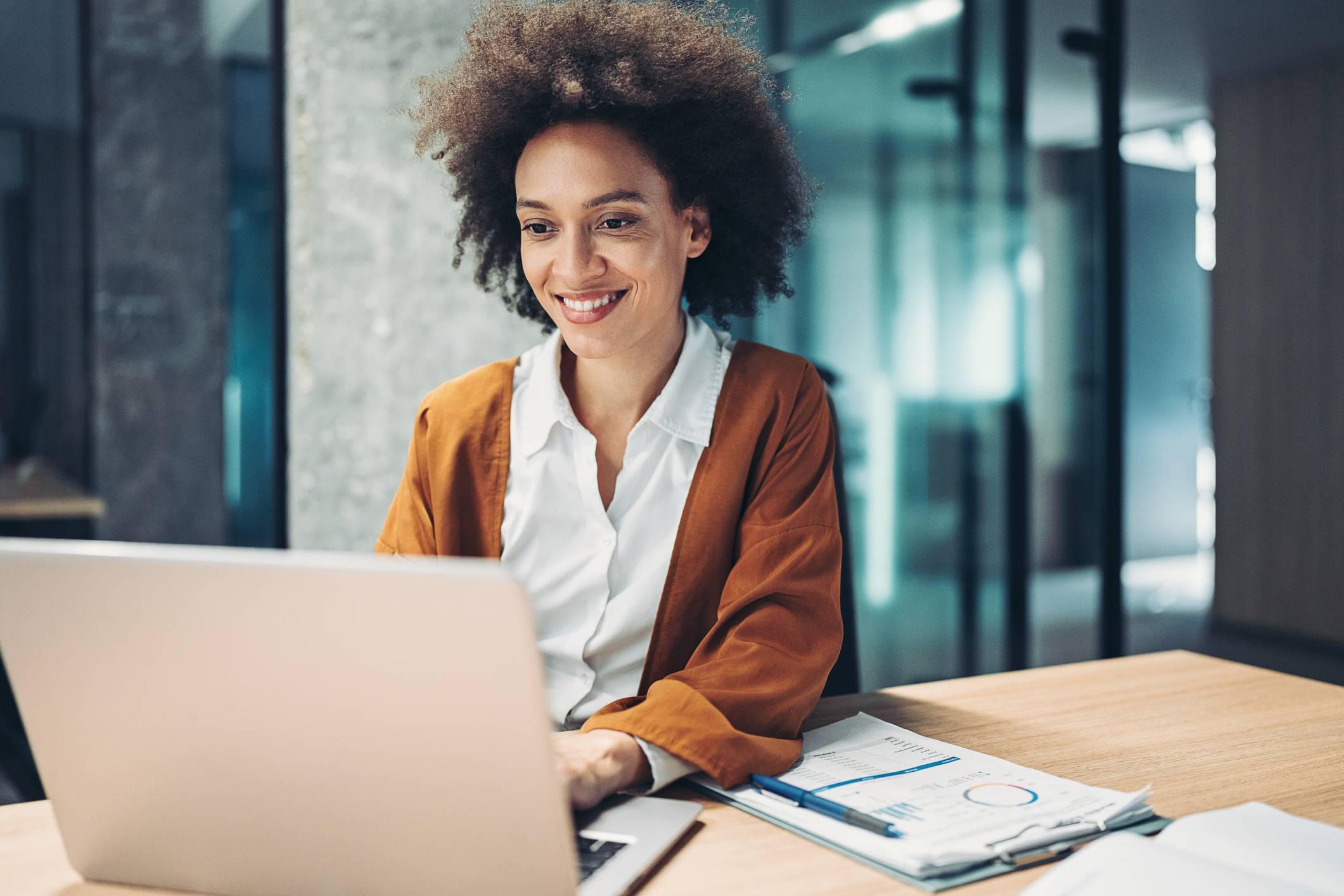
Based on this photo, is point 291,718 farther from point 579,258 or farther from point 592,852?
point 579,258

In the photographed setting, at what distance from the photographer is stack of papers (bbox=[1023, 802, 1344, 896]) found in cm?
66

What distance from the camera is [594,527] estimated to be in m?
1.24

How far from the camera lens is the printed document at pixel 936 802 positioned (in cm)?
75

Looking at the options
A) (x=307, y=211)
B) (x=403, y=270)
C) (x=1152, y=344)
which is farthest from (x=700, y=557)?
(x=1152, y=344)

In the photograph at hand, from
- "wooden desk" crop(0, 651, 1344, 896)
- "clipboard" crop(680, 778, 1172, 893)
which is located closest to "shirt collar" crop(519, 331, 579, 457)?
"wooden desk" crop(0, 651, 1344, 896)

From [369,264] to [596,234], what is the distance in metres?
1.16

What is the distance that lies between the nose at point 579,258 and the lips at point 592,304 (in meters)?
0.02

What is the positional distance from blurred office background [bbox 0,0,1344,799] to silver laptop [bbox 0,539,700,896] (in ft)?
5.13

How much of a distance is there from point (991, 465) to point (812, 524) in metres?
2.05

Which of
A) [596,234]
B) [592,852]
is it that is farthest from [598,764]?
[596,234]

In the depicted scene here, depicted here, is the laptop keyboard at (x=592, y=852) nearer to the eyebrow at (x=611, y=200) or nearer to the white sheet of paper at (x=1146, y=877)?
the white sheet of paper at (x=1146, y=877)

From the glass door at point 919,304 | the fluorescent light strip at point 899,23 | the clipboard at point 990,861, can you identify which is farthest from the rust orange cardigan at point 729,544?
the fluorescent light strip at point 899,23

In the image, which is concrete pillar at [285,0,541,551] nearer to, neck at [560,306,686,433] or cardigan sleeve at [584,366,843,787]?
neck at [560,306,686,433]

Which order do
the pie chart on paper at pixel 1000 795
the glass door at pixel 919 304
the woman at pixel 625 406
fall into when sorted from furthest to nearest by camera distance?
the glass door at pixel 919 304
the woman at pixel 625 406
the pie chart on paper at pixel 1000 795
